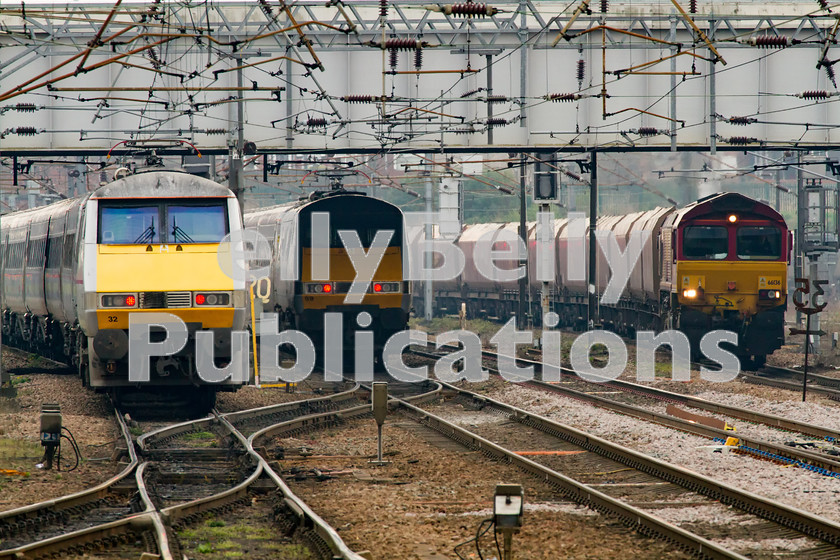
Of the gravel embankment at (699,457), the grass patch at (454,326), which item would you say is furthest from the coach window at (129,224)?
the grass patch at (454,326)

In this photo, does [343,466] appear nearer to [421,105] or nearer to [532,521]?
[532,521]

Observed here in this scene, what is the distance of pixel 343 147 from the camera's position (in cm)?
2680

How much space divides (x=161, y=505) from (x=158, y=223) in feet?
22.0

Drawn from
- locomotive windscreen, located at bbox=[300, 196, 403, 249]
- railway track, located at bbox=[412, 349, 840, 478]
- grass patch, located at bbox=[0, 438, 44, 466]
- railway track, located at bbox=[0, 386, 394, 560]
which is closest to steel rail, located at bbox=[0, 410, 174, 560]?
railway track, located at bbox=[0, 386, 394, 560]

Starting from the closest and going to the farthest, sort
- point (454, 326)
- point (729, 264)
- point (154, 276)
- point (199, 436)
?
point (199, 436) → point (154, 276) → point (729, 264) → point (454, 326)

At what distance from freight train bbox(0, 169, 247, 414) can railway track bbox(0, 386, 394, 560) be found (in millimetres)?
1469

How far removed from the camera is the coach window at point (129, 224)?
1532 cm

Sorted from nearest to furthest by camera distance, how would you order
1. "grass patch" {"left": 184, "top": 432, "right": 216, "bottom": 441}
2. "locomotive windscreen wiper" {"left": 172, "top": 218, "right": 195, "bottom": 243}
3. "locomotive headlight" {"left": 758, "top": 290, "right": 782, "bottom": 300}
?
"grass patch" {"left": 184, "top": 432, "right": 216, "bottom": 441} → "locomotive windscreen wiper" {"left": 172, "top": 218, "right": 195, "bottom": 243} → "locomotive headlight" {"left": 758, "top": 290, "right": 782, "bottom": 300}

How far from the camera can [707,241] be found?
81.1 ft

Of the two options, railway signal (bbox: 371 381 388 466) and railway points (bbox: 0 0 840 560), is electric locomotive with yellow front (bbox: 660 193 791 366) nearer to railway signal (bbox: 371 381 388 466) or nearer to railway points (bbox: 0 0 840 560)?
railway points (bbox: 0 0 840 560)

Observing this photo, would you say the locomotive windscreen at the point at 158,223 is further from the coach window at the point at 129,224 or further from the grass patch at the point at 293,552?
the grass patch at the point at 293,552

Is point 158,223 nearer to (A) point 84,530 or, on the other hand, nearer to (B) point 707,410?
(A) point 84,530

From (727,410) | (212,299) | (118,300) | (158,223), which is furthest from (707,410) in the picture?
(118,300)

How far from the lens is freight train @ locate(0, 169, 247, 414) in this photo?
14898 millimetres
